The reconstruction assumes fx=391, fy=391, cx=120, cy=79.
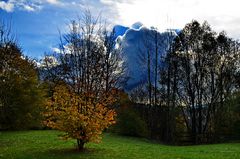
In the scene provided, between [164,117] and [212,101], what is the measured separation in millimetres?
8991

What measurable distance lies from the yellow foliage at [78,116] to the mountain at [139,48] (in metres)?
A: 36.0

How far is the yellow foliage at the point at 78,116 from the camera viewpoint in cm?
2428

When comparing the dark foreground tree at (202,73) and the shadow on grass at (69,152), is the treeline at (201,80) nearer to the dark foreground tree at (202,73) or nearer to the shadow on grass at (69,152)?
the dark foreground tree at (202,73)

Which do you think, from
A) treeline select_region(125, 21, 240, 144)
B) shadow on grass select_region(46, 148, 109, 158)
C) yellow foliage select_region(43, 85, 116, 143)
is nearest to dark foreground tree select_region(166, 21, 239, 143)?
treeline select_region(125, 21, 240, 144)

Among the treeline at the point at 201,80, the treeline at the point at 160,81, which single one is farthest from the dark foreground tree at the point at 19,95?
the treeline at the point at 201,80

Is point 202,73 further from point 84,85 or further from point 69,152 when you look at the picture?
point 69,152

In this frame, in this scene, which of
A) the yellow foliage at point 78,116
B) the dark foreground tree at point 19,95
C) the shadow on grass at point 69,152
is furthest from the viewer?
the dark foreground tree at point 19,95

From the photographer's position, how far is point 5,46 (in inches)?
1471

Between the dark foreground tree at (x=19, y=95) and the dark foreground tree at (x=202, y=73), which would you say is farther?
the dark foreground tree at (x=202, y=73)

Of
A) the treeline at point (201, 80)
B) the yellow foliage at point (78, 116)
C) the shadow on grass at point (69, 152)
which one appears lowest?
the shadow on grass at point (69, 152)

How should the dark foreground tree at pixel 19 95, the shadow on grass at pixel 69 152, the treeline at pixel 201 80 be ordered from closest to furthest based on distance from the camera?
1. the shadow on grass at pixel 69 152
2. the dark foreground tree at pixel 19 95
3. the treeline at pixel 201 80

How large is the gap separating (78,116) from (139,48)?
4365cm

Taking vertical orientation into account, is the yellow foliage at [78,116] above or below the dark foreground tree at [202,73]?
below

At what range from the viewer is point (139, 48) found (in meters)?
66.8
